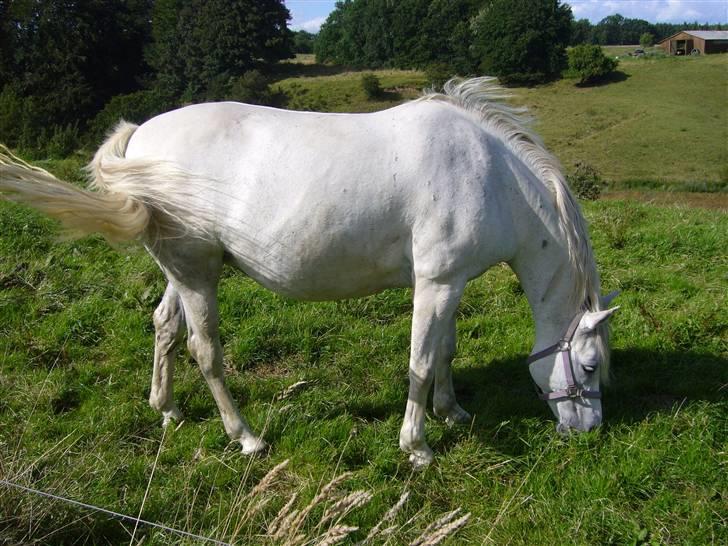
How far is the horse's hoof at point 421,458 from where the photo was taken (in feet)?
11.1

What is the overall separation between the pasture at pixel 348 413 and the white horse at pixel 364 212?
0.32 metres

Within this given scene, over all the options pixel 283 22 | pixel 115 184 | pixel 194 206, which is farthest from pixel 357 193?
pixel 283 22

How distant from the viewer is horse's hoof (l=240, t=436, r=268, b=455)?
135 inches

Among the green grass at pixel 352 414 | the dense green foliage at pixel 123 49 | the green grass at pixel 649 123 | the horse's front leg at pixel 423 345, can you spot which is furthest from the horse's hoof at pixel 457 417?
the dense green foliage at pixel 123 49

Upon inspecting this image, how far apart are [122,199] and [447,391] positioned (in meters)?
2.40

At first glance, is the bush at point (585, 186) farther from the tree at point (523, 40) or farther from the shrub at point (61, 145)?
the tree at point (523, 40)

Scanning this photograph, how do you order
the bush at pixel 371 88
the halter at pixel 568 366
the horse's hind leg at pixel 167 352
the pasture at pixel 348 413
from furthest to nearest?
the bush at pixel 371 88, the horse's hind leg at pixel 167 352, the halter at pixel 568 366, the pasture at pixel 348 413

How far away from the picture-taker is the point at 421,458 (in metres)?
3.43

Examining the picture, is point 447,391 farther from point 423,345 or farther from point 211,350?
point 211,350

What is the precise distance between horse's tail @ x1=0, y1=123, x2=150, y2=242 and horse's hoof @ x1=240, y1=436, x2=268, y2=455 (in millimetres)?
1400

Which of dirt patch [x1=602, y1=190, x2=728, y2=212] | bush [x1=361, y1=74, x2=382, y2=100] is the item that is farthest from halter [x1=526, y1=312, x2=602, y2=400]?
bush [x1=361, y1=74, x2=382, y2=100]

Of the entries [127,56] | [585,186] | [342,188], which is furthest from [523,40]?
[342,188]

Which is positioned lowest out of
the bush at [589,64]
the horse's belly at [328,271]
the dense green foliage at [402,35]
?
the horse's belly at [328,271]

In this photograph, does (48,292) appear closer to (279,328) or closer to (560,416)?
(279,328)
